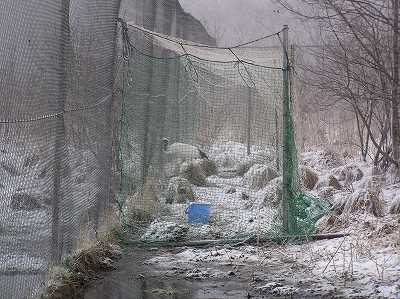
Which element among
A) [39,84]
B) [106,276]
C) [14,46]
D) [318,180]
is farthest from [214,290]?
[318,180]

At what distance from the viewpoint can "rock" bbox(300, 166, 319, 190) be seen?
9719 mm

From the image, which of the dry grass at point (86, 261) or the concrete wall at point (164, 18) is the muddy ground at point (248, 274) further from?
the concrete wall at point (164, 18)

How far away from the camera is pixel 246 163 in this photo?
7.35 metres

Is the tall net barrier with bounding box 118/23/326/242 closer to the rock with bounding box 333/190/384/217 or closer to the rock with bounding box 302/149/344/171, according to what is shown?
the rock with bounding box 333/190/384/217

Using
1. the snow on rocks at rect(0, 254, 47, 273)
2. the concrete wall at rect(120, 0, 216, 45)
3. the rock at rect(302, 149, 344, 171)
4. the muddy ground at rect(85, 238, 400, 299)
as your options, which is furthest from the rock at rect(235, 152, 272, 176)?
the rock at rect(302, 149, 344, 171)

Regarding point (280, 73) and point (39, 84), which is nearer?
point (39, 84)

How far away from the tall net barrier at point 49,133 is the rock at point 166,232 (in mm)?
932

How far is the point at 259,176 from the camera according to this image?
7.85m

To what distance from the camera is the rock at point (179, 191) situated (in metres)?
7.45

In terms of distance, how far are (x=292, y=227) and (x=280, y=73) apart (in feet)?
6.23

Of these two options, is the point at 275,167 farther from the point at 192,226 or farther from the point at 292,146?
the point at 192,226

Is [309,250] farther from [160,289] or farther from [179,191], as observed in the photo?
[179,191]

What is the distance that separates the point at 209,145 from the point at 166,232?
1.22 meters

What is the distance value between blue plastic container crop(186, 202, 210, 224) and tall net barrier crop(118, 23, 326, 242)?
0.01 metres
